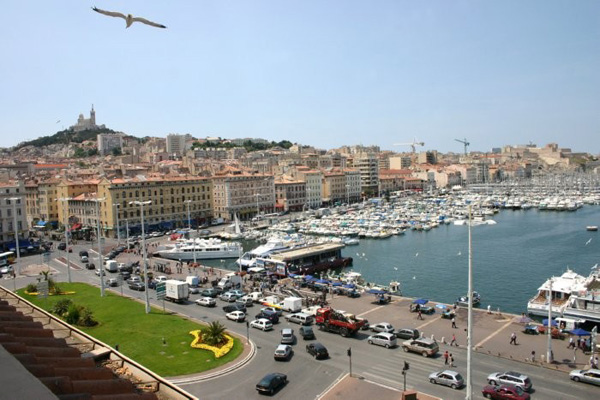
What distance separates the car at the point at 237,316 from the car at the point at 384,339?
22.1 feet

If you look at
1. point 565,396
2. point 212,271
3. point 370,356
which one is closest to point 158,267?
point 212,271

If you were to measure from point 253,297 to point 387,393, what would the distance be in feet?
47.0

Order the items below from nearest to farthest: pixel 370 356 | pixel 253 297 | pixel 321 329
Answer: pixel 370 356
pixel 321 329
pixel 253 297

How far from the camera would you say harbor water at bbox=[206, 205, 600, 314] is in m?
35.8

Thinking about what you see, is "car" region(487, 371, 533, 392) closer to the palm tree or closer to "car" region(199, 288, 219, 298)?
the palm tree

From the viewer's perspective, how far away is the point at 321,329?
73.7 feet

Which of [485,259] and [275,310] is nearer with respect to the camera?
[275,310]

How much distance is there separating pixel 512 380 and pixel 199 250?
37328mm

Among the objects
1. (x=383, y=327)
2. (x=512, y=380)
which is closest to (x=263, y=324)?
(x=383, y=327)

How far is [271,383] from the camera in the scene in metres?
15.7

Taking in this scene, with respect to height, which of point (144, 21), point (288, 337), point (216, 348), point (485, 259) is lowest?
point (485, 259)

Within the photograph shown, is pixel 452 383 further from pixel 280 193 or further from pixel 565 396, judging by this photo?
pixel 280 193

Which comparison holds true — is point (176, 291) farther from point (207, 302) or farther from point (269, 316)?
point (269, 316)

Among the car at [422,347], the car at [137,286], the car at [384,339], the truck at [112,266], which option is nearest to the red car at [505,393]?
the car at [422,347]
